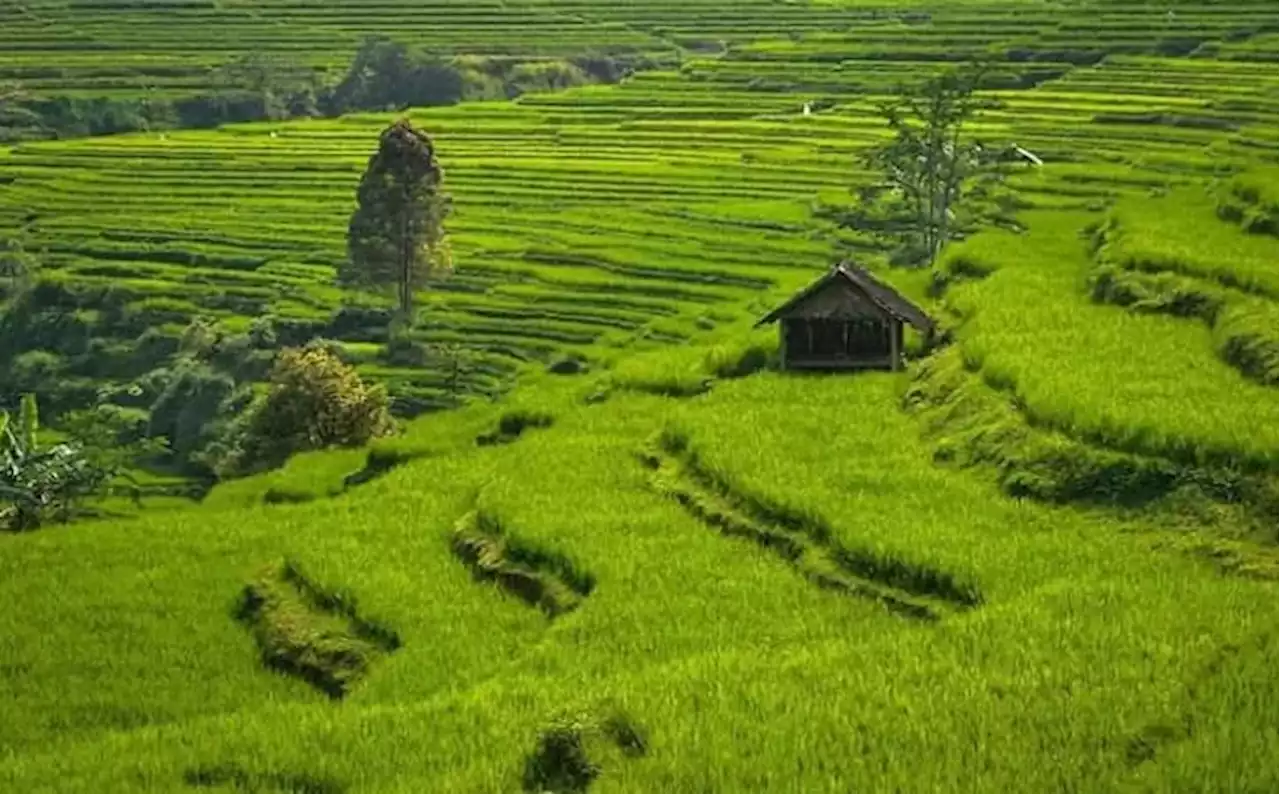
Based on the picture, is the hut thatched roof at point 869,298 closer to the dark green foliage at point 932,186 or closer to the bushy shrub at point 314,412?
the bushy shrub at point 314,412

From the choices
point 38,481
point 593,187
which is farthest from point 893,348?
point 593,187

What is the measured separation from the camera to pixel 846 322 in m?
21.7

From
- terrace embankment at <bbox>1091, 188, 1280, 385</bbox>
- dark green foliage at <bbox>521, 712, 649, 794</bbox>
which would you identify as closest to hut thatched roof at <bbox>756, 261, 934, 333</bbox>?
terrace embankment at <bbox>1091, 188, 1280, 385</bbox>

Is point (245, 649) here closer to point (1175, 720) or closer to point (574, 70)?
point (1175, 720)

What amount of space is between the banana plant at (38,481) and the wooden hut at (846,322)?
365 inches

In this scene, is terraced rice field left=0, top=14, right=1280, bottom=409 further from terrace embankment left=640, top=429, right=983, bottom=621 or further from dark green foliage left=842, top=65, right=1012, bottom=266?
terrace embankment left=640, top=429, right=983, bottom=621

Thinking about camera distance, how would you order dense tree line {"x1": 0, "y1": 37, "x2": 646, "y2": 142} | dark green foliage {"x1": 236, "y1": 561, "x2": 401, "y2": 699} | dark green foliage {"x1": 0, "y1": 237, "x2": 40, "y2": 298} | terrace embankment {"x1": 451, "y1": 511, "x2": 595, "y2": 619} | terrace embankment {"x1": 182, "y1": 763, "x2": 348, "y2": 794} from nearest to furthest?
terrace embankment {"x1": 182, "y1": 763, "x2": 348, "y2": 794} → dark green foliage {"x1": 236, "y1": 561, "x2": 401, "y2": 699} → terrace embankment {"x1": 451, "y1": 511, "x2": 595, "y2": 619} → dark green foliage {"x1": 0, "y1": 237, "x2": 40, "y2": 298} → dense tree line {"x1": 0, "y1": 37, "x2": 646, "y2": 142}

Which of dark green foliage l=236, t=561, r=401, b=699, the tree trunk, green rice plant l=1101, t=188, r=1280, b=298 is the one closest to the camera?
dark green foliage l=236, t=561, r=401, b=699

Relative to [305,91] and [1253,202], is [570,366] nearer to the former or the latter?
[1253,202]

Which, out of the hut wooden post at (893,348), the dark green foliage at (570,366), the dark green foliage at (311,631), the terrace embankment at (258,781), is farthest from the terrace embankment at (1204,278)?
the terrace embankment at (258,781)

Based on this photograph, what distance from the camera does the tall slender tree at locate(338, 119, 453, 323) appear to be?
39.4 m

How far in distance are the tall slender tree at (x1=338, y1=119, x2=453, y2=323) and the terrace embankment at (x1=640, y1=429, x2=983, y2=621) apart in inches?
859

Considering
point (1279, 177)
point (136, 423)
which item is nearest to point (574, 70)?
point (136, 423)

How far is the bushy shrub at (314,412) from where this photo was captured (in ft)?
86.1
